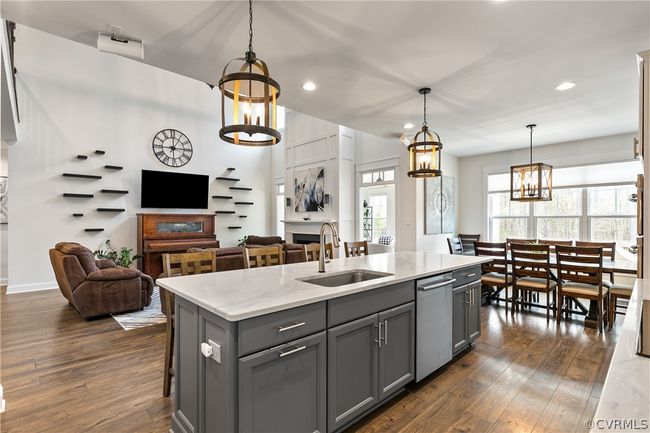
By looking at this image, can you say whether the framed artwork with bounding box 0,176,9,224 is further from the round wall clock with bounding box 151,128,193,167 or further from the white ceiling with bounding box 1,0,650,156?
the white ceiling with bounding box 1,0,650,156

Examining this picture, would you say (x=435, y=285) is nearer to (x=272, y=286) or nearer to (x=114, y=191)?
(x=272, y=286)

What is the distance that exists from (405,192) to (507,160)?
2.26 meters

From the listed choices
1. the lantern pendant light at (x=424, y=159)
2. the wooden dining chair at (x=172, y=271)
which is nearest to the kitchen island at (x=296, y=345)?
the wooden dining chair at (x=172, y=271)

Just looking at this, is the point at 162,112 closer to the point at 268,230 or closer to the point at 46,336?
the point at 268,230

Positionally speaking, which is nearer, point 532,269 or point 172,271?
point 172,271

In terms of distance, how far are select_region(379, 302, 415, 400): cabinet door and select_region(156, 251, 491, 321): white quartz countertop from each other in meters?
0.25

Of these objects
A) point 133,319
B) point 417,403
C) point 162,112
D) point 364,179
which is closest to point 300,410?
point 417,403

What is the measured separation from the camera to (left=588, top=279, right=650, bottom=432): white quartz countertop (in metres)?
0.60

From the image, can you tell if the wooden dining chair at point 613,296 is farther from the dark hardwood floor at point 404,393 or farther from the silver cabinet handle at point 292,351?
Answer: the silver cabinet handle at point 292,351

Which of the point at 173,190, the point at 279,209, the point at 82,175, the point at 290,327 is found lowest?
the point at 290,327

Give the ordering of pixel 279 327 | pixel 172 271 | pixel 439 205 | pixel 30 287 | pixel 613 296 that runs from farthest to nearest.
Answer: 1. pixel 439 205
2. pixel 30 287
3. pixel 613 296
4. pixel 172 271
5. pixel 279 327

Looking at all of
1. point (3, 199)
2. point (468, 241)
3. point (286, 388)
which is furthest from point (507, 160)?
point (3, 199)

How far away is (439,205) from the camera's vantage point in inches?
261

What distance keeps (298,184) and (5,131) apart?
215 inches
